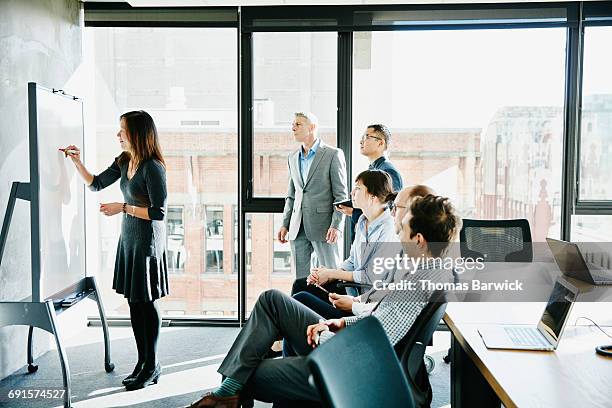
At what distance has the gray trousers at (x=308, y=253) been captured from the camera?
176 inches

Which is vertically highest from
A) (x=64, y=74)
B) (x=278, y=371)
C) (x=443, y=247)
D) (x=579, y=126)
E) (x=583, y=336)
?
(x=64, y=74)

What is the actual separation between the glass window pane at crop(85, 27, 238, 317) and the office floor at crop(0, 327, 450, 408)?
0.44m

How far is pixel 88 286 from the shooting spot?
375 centimetres

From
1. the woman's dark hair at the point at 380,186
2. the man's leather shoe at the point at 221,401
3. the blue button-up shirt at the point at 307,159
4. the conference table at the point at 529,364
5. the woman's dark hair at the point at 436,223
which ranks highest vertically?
the blue button-up shirt at the point at 307,159

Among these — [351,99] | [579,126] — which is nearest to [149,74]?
[351,99]

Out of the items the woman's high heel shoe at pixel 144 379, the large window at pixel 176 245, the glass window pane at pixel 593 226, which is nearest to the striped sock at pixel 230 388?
the woman's high heel shoe at pixel 144 379

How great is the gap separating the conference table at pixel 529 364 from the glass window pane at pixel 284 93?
255 centimetres

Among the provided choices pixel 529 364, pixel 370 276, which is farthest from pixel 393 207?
pixel 529 364

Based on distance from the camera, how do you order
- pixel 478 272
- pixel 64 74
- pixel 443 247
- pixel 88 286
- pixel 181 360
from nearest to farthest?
pixel 443 247 → pixel 478 272 → pixel 88 286 → pixel 181 360 → pixel 64 74

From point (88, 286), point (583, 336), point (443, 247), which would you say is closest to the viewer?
point (583, 336)

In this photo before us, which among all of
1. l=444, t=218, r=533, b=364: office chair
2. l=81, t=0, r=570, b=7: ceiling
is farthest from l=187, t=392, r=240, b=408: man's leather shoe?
l=81, t=0, r=570, b=7: ceiling

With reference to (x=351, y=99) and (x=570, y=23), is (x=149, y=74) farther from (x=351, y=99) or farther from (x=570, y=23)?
(x=570, y=23)

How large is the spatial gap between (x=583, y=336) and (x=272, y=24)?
3424mm

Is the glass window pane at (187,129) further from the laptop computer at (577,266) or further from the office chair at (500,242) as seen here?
the laptop computer at (577,266)
